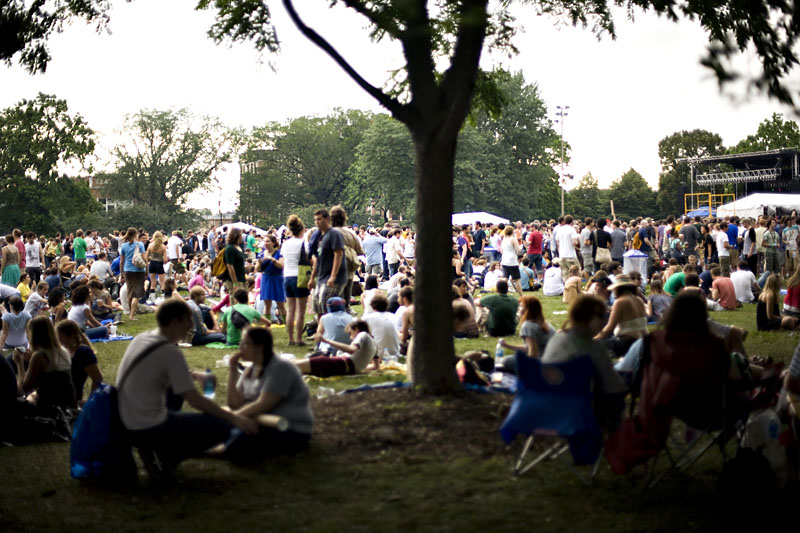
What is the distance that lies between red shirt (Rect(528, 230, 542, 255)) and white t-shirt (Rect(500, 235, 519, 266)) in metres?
2.88

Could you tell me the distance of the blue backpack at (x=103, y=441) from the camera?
18.5ft

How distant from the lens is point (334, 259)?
1104cm

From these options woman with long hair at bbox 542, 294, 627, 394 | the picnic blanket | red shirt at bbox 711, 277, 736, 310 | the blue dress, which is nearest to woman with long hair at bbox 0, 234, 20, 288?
the picnic blanket

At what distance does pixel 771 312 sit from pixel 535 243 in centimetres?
1066

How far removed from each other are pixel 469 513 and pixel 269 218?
82557 millimetres

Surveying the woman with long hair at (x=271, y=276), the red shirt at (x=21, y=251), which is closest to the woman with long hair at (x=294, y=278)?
the woman with long hair at (x=271, y=276)

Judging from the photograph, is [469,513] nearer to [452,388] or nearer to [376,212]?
[452,388]

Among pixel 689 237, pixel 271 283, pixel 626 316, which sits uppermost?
pixel 689 237

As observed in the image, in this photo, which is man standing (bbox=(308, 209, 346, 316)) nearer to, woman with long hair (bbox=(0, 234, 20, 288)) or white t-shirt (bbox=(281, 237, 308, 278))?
white t-shirt (bbox=(281, 237, 308, 278))

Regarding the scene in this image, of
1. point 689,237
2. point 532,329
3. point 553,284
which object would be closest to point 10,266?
point 553,284

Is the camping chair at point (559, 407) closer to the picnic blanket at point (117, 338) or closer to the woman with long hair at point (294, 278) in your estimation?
the woman with long hair at point (294, 278)

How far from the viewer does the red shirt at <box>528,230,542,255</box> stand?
22.4m

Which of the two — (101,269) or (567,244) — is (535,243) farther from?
(101,269)

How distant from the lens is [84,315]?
12086 mm
